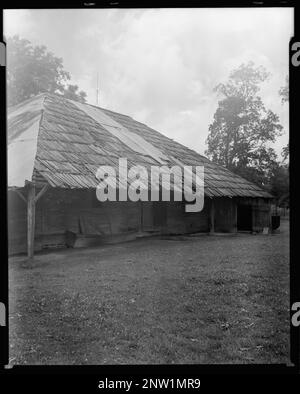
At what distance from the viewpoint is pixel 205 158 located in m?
20.9

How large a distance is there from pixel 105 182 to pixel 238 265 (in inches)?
189

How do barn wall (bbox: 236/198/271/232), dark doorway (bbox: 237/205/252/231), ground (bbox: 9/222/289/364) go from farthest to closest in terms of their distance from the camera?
dark doorway (bbox: 237/205/252/231) → barn wall (bbox: 236/198/271/232) → ground (bbox: 9/222/289/364)

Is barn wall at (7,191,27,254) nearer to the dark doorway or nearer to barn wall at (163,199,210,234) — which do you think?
barn wall at (163,199,210,234)

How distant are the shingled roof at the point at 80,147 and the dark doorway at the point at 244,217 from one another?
0.96 meters

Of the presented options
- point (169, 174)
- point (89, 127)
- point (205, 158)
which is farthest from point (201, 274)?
point (205, 158)

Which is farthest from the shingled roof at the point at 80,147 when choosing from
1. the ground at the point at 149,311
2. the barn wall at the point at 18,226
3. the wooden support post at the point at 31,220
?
the ground at the point at 149,311

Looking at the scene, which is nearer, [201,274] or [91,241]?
[201,274]

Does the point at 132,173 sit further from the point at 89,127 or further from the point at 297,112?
the point at 297,112

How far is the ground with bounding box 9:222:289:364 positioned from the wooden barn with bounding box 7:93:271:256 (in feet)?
6.36

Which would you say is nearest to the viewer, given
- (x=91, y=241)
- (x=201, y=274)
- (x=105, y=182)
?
(x=201, y=274)

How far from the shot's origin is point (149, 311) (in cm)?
534

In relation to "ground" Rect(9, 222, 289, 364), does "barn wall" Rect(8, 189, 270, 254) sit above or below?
above

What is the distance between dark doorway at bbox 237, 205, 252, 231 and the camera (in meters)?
19.1

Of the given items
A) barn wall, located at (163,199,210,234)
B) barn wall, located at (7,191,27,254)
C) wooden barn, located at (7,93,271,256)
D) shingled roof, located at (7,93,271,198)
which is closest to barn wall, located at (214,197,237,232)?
wooden barn, located at (7,93,271,256)
